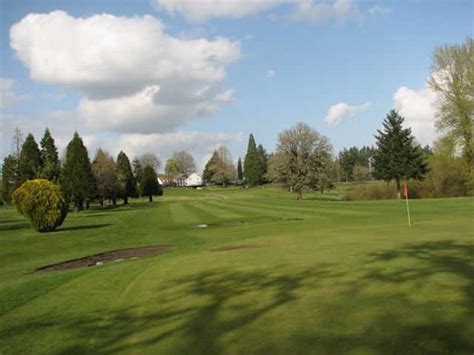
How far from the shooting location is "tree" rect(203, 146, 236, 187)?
14962cm

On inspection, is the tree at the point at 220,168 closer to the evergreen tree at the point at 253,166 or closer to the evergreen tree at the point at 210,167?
the evergreen tree at the point at 210,167

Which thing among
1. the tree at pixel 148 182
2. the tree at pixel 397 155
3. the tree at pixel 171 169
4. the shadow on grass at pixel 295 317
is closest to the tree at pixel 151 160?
the tree at pixel 171 169

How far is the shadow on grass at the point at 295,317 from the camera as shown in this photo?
5.06m

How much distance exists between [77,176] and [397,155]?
4522 centimetres

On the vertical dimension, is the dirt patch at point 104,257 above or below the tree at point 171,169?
below

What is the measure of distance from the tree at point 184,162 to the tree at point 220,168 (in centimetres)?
2967

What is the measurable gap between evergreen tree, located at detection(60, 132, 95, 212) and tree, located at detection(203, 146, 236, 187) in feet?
291

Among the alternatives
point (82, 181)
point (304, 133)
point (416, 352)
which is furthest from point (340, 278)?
point (304, 133)

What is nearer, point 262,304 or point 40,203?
point 262,304

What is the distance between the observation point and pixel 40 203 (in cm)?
2625

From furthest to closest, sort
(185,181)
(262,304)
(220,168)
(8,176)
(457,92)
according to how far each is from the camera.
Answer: (185,181) < (220,168) < (8,176) < (457,92) < (262,304)

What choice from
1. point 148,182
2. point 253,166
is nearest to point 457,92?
point 148,182

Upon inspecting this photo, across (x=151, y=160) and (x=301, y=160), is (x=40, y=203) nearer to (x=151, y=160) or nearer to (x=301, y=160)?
(x=301, y=160)

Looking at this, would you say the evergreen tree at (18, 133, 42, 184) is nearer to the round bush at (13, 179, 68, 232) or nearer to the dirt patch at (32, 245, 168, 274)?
the round bush at (13, 179, 68, 232)
